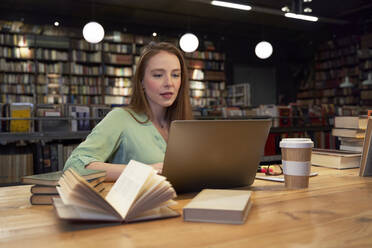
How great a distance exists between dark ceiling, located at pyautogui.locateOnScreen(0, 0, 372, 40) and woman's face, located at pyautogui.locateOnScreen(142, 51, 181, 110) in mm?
5627

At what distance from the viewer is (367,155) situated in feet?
4.14

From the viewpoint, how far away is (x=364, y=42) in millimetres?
8344

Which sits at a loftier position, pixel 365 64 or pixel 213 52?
pixel 213 52

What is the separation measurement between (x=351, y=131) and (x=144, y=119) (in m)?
0.96

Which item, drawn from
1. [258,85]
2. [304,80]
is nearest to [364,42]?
[304,80]

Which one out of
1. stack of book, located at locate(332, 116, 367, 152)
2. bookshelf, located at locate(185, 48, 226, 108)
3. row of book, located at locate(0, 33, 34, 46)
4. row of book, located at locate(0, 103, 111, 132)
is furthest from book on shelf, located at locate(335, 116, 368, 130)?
bookshelf, located at locate(185, 48, 226, 108)

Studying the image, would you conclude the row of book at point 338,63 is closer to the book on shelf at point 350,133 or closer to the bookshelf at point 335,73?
the bookshelf at point 335,73

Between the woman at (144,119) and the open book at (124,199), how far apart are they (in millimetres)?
623

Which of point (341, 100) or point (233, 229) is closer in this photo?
point (233, 229)

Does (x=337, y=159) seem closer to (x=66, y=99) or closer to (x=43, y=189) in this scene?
(x=43, y=189)

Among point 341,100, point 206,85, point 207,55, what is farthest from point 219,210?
point 341,100

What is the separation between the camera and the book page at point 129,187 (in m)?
0.73

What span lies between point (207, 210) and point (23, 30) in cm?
775

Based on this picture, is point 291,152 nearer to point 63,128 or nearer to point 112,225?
point 112,225
